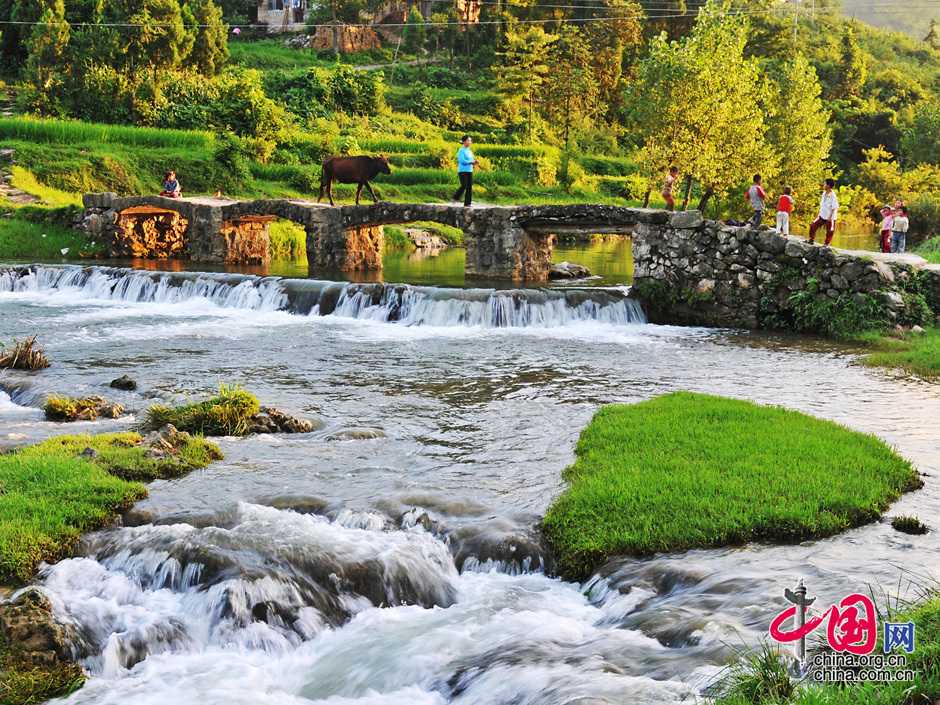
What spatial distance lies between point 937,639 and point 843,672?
Answer: 1.85 feet

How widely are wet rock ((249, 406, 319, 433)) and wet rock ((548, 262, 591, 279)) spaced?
59.3 ft

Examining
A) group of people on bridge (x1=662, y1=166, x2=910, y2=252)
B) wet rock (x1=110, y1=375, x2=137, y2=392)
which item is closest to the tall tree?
group of people on bridge (x1=662, y1=166, x2=910, y2=252)

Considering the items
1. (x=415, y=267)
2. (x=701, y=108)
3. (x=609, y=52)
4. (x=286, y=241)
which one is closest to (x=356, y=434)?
(x=415, y=267)

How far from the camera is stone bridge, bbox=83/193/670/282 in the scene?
91.7 feet

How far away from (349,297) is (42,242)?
15.7 m

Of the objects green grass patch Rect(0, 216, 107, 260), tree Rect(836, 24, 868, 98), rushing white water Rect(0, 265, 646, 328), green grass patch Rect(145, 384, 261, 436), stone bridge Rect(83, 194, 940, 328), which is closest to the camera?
green grass patch Rect(145, 384, 261, 436)

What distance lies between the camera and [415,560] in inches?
342

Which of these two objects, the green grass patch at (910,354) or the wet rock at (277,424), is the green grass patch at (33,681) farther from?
the green grass patch at (910,354)

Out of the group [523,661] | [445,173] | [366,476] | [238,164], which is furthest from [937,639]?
[445,173]

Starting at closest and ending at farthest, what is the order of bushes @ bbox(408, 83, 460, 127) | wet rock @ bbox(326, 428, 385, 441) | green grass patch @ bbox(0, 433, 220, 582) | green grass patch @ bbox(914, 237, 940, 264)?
green grass patch @ bbox(0, 433, 220, 582) < wet rock @ bbox(326, 428, 385, 441) < green grass patch @ bbox(914, 237, 940, 264) < bushes @ bbox(408, 83, 460, 127)

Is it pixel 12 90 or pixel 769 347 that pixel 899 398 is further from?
pixel 12 90

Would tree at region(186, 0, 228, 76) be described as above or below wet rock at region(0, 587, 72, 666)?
above

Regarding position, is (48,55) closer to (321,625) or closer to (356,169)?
(356,169)

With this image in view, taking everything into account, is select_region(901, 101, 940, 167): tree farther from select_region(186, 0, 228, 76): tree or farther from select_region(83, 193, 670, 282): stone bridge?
select_region(186, 0, 228, 76): tree
